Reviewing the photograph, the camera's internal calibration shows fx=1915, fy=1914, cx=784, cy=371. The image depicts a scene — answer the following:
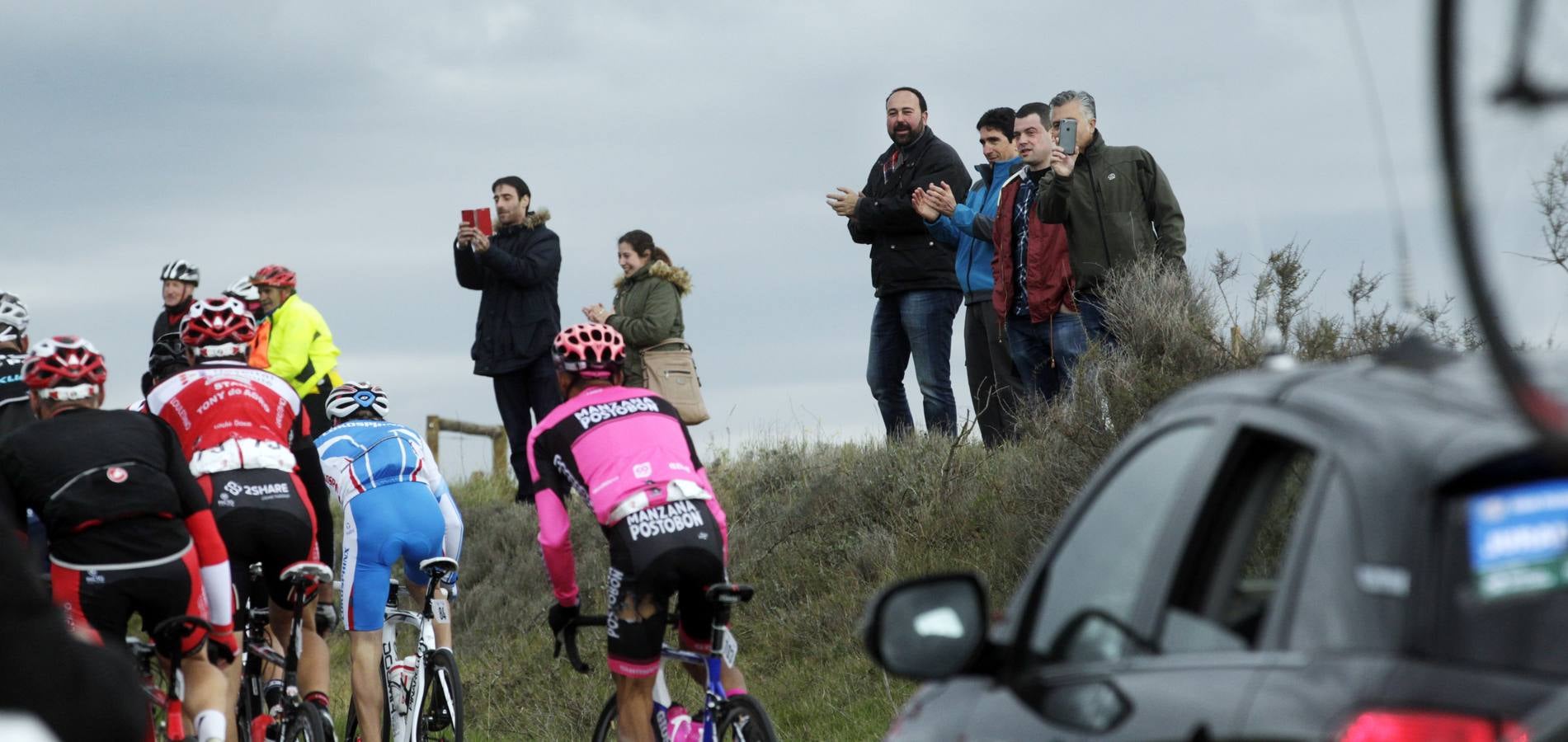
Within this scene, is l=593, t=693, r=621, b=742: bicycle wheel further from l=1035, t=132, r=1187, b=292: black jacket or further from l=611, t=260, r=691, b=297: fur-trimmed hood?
l=611, t=260, r=691, b=297: fur-trimmed hood

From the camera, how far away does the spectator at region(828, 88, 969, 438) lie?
43.2ft

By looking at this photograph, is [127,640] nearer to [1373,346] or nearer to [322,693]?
[322,693]

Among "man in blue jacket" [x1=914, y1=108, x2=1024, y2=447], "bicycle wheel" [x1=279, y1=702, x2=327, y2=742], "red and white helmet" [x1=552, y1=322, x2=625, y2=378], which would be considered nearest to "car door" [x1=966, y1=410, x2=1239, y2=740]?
"red and white helmet" [x1=552, y1=322, x2=625, y2=378]

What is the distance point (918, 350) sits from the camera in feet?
44.1

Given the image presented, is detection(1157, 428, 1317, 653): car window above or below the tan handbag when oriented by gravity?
above

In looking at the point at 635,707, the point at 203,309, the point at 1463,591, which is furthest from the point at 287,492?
the point at 1463,591

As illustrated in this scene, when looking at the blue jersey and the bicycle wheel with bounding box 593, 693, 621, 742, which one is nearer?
the bicycle wheel with bounding box 593, 693, 621, 742

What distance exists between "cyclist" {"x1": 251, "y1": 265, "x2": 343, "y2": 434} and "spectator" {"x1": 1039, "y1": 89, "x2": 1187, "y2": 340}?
6.25m

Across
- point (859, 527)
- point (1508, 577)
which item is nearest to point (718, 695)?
point (1508, 577)

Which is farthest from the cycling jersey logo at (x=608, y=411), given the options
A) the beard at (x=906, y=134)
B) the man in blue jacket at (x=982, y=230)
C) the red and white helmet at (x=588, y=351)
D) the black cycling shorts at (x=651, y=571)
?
the beard at (x=906, y=134)

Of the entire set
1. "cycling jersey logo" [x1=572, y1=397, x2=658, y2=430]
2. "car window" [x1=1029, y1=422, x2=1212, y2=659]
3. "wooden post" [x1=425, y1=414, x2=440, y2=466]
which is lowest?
"wooden post" [x1=425, y1=414, x2=440, y2=466]

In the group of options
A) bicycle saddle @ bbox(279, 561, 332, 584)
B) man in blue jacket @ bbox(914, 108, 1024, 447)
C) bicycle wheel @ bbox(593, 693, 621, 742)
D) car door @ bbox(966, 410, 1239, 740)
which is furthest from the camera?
man in blue jacket @ bbox(914, 108, 1024, 447)

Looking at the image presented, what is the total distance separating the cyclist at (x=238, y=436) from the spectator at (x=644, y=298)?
5031 mm

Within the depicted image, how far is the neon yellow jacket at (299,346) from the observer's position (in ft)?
48.4
